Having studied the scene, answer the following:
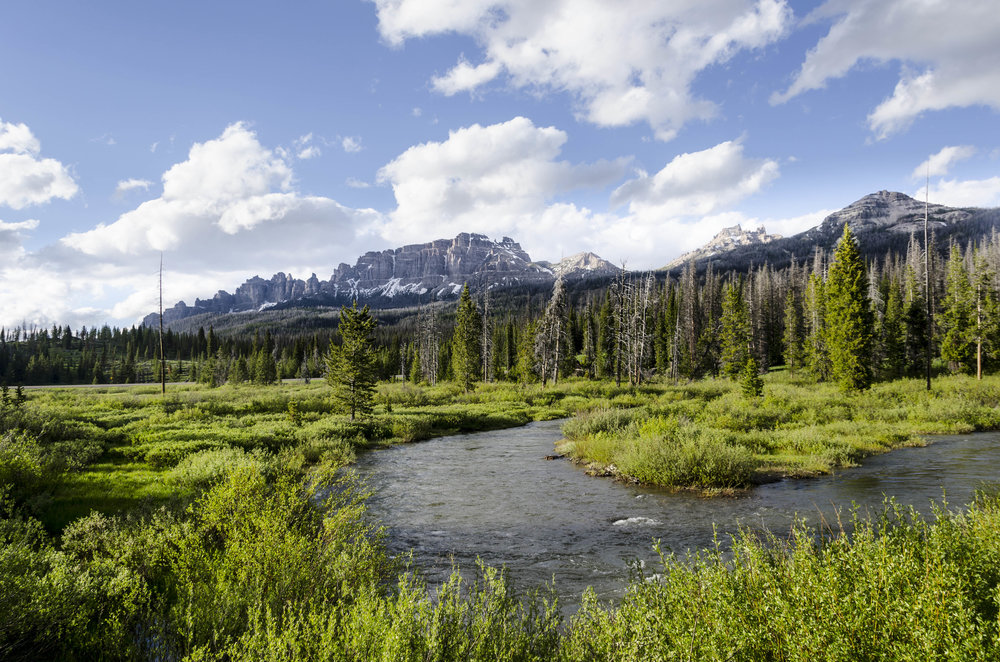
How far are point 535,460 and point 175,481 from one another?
42.9 ft

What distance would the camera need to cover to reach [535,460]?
68.5 ft

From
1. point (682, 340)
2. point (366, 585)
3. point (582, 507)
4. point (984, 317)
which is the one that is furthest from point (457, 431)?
point (682, 340)

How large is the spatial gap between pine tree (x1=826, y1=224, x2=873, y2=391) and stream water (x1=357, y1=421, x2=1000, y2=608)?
17.5 meters

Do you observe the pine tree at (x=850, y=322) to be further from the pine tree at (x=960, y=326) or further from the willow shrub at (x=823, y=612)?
the willow shrub at (x=823, y=612)

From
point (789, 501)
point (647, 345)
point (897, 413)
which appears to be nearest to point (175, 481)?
point (789, 501)

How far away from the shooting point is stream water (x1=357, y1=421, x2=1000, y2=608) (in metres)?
9.77

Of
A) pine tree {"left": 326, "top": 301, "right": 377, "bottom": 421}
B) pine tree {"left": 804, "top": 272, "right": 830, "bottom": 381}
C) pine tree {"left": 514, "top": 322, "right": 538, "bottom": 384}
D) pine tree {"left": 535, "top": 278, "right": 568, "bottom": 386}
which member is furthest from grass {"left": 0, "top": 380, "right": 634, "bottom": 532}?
pine tree {"left": 804, "top": 272, "right": 830, "bottom": 381}

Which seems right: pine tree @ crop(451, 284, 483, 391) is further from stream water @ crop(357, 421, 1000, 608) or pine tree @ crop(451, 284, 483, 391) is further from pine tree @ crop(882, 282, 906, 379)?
pine tree @ crop(882, 282, 906, 379)

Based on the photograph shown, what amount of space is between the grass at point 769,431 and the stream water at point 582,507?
892mm

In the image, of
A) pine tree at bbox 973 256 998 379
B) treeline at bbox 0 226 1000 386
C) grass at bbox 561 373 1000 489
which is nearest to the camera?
grass at bbox 561 373 1000 489

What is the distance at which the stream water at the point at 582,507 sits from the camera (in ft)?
32.0

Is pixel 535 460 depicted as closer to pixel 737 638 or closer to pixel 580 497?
pixel 580 497

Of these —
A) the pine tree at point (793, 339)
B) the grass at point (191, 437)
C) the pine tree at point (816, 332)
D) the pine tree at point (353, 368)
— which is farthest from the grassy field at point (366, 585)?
the pine tree at point (793, 339)

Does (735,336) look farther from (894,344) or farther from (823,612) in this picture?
(823,612)
